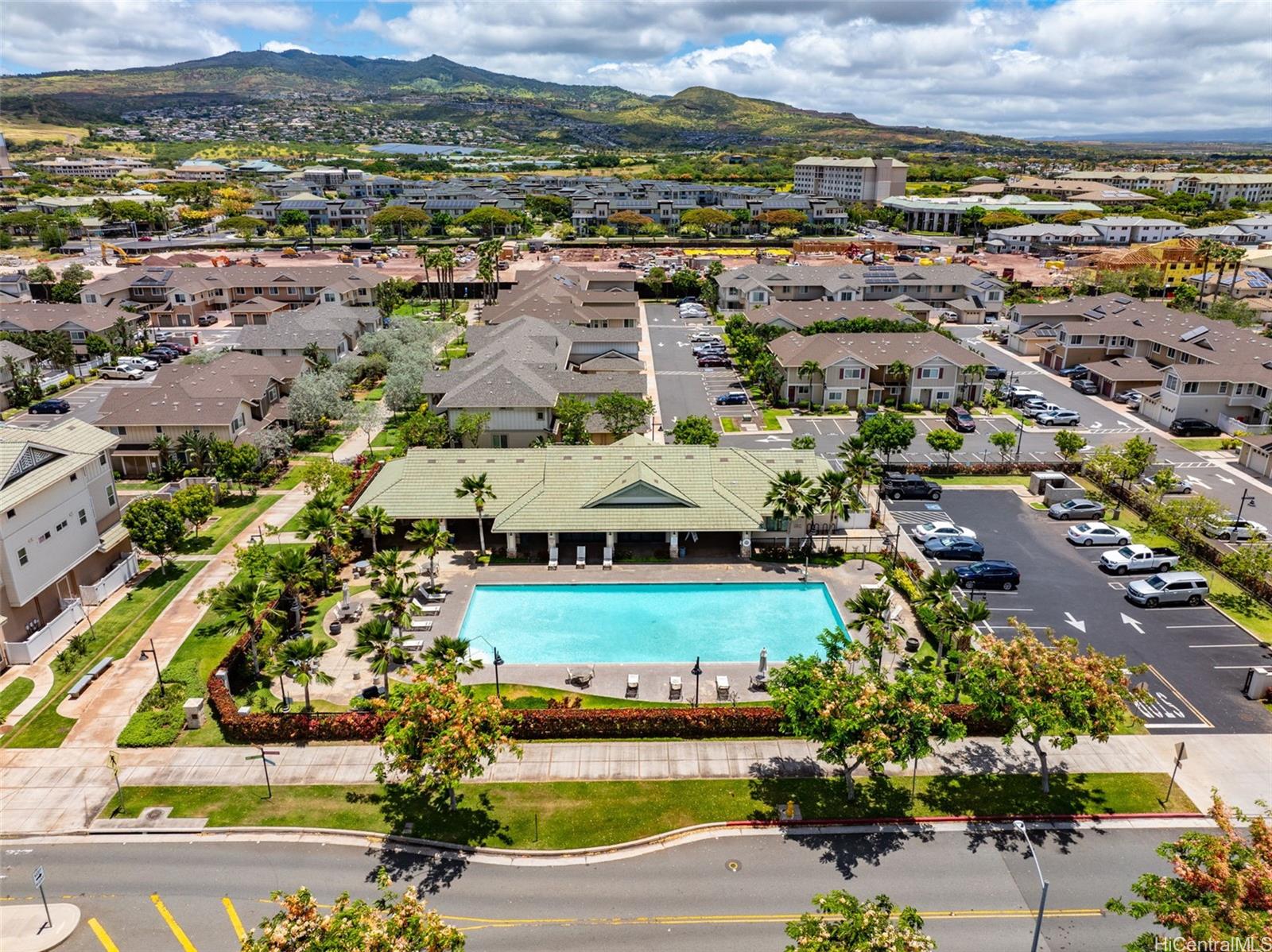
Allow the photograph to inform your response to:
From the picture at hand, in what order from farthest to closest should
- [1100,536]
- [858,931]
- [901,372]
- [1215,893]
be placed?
[901,372], [1100,536], [1215,893], [858,931]

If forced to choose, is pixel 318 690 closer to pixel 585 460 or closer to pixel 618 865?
pixel 618 865

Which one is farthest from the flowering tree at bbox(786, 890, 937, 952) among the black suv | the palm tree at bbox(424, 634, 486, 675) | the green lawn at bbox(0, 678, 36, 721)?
the black suv

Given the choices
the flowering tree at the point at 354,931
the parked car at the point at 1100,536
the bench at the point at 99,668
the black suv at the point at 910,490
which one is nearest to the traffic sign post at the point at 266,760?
the bench at the point at 99,668

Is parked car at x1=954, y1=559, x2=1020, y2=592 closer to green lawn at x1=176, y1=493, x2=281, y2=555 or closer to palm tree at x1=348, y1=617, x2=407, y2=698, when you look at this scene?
palm tree at x1=348, y1=617, x2=407, y2=698

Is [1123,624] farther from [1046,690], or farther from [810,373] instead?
[810,373]

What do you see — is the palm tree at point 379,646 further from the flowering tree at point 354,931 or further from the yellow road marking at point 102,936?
the flowering tree at point 354,931

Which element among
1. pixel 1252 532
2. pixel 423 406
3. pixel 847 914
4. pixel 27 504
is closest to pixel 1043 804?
pixel 847 914

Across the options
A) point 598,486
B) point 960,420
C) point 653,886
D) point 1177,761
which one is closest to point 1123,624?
point 1177,761
